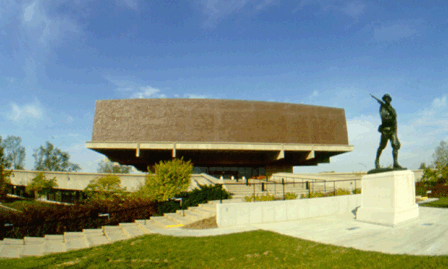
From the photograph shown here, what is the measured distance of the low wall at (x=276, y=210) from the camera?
Result: 10312 mm

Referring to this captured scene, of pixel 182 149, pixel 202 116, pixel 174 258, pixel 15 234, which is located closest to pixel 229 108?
pixel 202 116

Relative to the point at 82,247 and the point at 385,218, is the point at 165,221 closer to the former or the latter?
the point at 82,247

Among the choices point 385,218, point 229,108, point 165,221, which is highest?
point 229,108

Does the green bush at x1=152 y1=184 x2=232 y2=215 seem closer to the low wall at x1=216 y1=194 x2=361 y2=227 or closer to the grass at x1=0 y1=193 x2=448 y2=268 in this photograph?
the low wall at x1=216 y1=194 x2=361 y2=227

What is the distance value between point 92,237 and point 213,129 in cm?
2131

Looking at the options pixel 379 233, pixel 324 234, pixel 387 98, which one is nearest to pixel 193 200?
pixel 324 234

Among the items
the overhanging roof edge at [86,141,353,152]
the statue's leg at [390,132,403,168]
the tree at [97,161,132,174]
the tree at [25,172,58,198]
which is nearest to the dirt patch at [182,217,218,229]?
the statue's leg at [390,132,403,168]

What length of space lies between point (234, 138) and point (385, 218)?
22.1 metres

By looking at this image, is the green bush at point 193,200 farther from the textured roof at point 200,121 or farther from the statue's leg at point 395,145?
the textured roof at point 200,121

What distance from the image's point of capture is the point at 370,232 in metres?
8.09

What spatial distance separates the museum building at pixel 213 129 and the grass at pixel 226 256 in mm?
20056

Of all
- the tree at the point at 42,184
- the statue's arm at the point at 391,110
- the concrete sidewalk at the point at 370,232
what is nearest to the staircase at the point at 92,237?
the concrete sidewalk at the point at 370,232

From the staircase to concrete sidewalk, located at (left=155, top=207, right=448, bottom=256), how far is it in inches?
54.0

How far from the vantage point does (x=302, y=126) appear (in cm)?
3253
